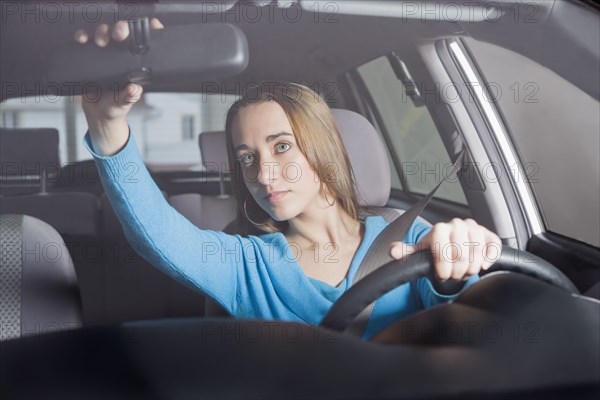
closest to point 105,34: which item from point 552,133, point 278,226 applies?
point 278,226

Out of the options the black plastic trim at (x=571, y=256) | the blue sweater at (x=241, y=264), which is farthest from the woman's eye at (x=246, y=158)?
the black plastic trim at (x=571, y=256)

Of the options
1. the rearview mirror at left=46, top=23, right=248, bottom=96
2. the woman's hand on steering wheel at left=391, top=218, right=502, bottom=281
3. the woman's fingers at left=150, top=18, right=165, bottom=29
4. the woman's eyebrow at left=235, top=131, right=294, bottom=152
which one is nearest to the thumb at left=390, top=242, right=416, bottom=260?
the woman's hand on steering wheel at left=391, top=218, right=502, bottom=281

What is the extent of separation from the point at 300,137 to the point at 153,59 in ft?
0.77

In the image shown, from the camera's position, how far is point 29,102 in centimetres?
107

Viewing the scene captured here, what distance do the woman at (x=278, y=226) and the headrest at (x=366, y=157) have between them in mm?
15

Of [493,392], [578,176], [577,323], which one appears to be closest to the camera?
[493,392]

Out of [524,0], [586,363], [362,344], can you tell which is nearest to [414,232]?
[362,344]

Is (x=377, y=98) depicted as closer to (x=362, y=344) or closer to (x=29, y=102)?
(x=362, y=344)

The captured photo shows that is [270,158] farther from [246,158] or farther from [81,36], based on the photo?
[81,36]

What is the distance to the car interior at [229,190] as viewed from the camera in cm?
104

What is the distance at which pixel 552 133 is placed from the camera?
1.27 metres

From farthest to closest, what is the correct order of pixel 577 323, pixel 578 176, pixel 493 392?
pixel 578 176 → pixel 577 323 → pixel 493 392

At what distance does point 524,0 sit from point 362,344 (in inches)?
23.3

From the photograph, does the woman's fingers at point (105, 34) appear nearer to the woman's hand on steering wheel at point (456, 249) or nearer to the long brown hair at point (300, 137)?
the long brown hair at point (300, 137)
